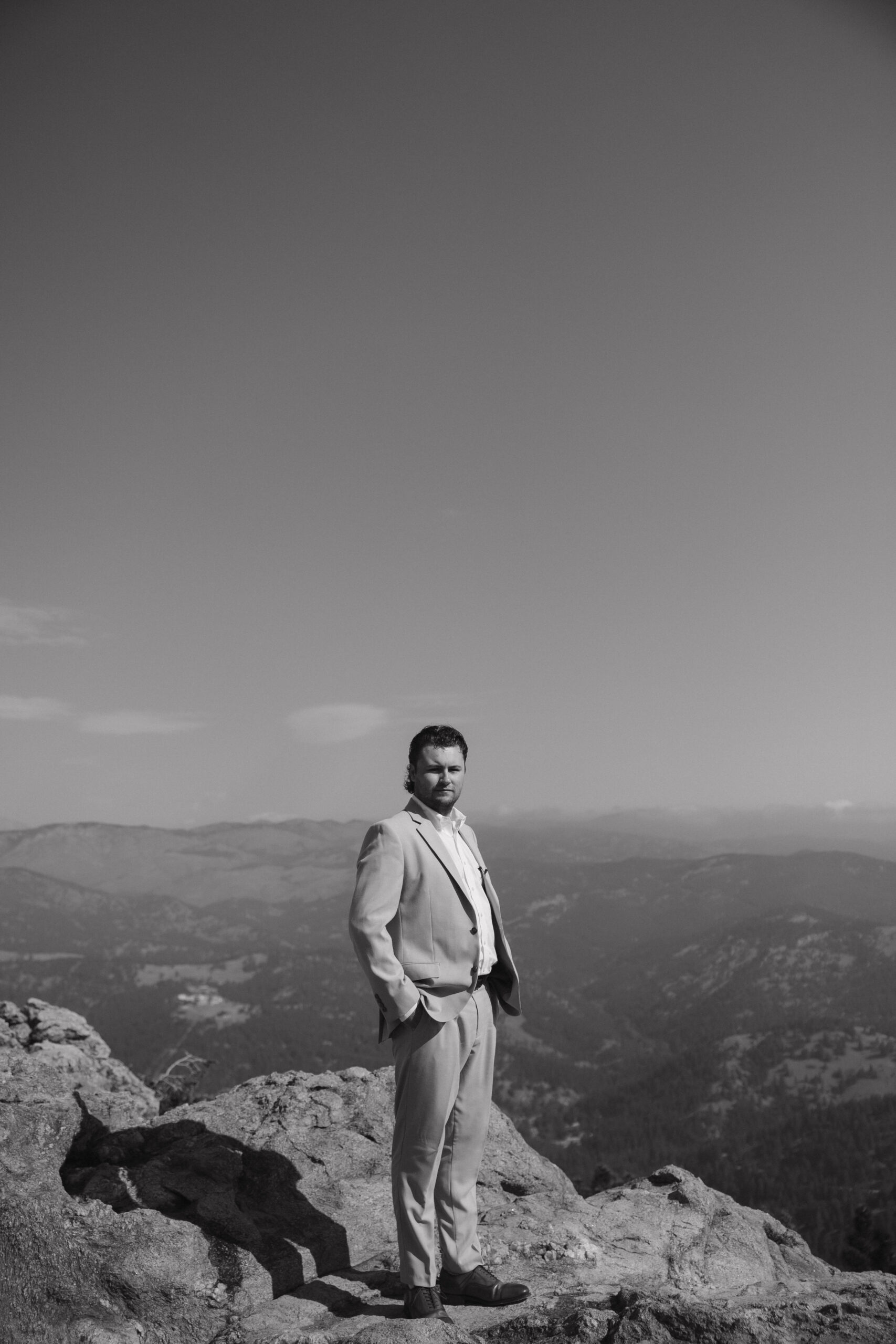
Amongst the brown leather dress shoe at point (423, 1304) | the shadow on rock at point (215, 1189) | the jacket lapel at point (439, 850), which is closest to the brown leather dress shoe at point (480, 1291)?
the brown leather dress shoe at point (423, 1304)

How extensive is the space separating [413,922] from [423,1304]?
3039mm

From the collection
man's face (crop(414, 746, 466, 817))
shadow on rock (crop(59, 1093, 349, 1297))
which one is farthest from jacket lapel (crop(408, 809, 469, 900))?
shadow on rock (crop(59, 1093, 349, 1297))

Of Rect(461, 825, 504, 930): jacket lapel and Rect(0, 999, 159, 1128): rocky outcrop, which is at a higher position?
Rect(461, 825, 504, 930): jacket lapel

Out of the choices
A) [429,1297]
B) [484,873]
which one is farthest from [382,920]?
[429,1297]

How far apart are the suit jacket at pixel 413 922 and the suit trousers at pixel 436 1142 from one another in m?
0.24

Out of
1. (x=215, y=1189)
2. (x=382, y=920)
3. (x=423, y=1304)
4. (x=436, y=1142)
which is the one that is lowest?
(x=215, y=1189)

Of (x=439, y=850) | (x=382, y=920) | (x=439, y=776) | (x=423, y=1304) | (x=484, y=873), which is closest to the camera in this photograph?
(x=423, y=1304)

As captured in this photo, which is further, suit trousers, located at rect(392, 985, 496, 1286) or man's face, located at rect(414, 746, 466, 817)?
man's face, located at rect(414, 746, 466, 817)

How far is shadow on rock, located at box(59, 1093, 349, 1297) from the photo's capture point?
24.3 ft

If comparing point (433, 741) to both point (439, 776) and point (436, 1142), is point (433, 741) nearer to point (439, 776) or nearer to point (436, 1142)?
point (439, 776)

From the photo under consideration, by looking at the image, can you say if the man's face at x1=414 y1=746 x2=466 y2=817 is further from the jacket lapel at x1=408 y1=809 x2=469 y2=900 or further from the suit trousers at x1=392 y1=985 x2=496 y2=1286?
the suit trousers at x1=392 y1=985 x2=496 y2=1286

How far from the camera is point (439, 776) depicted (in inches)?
280

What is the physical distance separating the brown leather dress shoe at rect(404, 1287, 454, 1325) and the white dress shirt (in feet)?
8.30

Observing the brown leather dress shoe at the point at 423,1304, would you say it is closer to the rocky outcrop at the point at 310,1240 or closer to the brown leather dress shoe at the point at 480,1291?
the rocky outcrop at the point at 310,1240
